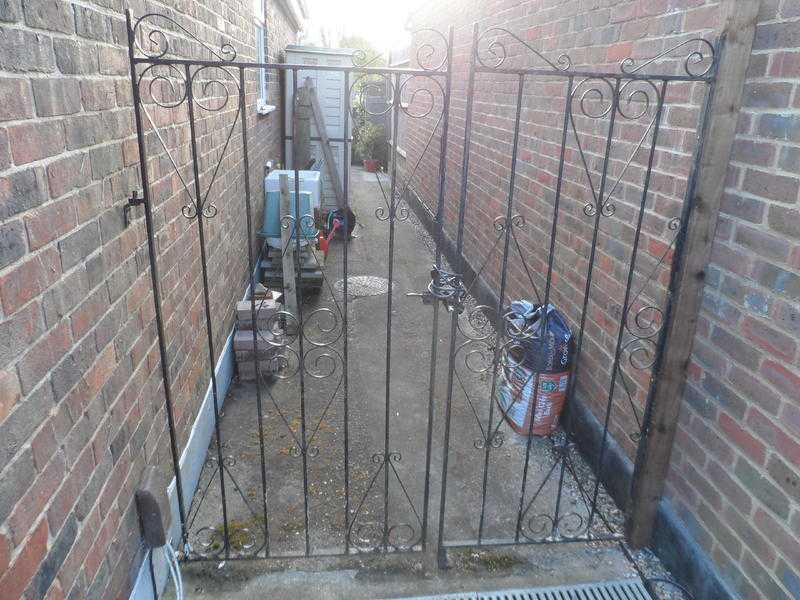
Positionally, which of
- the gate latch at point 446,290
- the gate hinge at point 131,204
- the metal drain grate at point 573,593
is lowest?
the metal drain grate at point 573,593

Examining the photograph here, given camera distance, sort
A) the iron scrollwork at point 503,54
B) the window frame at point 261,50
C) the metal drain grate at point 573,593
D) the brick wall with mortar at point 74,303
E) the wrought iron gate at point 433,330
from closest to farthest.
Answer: the brick wall with mortar at point 74,303
the iron scrollwork at point 503,54
the wrought iron gate at point 433,330
the metal drain grate at point 573,593
the window frame at point 261,50

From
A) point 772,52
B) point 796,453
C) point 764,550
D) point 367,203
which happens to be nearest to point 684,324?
point 796,453

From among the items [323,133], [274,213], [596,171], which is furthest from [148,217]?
[323,133]

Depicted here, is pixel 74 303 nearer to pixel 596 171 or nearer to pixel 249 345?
pixel 249 345

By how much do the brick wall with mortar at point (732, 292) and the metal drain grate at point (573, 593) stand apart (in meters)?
0.34

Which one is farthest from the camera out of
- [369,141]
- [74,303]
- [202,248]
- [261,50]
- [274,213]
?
[369,141]

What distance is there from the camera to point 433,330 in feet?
7.29

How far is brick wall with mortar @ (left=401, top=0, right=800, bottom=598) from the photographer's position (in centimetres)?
186

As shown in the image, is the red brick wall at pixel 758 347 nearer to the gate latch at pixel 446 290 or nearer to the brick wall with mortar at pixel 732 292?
the brick wall with mortar at pixel 732 292

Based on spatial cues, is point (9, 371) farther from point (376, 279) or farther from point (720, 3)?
point (376, 279)

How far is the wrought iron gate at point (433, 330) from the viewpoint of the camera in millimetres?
2113

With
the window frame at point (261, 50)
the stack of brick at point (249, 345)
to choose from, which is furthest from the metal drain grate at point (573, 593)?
the window frame at point (261, 50)

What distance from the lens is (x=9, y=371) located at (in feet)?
3.96

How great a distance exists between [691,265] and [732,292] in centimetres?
18
